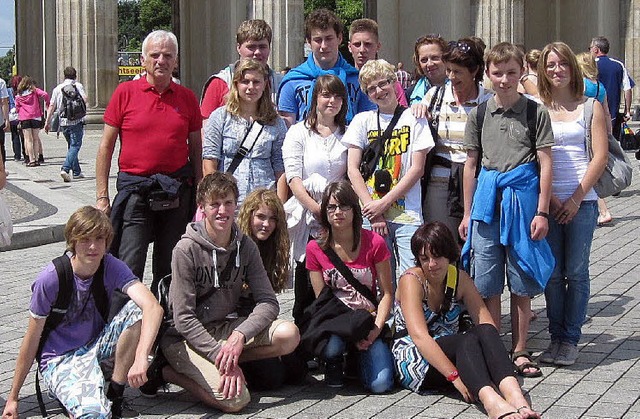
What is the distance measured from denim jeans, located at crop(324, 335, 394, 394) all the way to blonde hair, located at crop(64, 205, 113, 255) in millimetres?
1431

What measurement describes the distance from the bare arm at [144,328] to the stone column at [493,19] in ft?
102

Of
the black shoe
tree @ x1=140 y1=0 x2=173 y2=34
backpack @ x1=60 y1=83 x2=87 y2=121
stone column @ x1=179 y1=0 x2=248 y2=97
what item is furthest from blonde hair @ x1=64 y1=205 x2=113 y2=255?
tree @ x1=140 y1=0 x2=173 y2=34

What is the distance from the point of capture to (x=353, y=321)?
22.7ft

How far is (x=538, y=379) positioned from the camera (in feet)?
22.9

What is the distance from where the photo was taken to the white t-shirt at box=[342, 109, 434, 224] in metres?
7.48

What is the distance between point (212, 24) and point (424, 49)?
31081 millimetres

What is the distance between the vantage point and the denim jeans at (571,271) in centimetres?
734

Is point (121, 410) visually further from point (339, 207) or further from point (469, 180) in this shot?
point (469, 180)

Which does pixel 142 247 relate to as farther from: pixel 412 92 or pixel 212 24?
pixel 212 24

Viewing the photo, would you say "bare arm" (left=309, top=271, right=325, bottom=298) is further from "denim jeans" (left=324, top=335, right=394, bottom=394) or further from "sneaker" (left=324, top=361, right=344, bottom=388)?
"sneaker" (left=324, top=361, right=344, bottom=388)

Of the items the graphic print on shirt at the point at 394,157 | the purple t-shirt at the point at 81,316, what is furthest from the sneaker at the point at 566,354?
the purple t-shirt at the point at 81,316

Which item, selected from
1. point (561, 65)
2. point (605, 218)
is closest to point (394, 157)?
point (561, 65)

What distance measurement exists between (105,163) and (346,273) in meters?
1.71

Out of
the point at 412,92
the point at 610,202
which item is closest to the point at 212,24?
the point at 610,202
